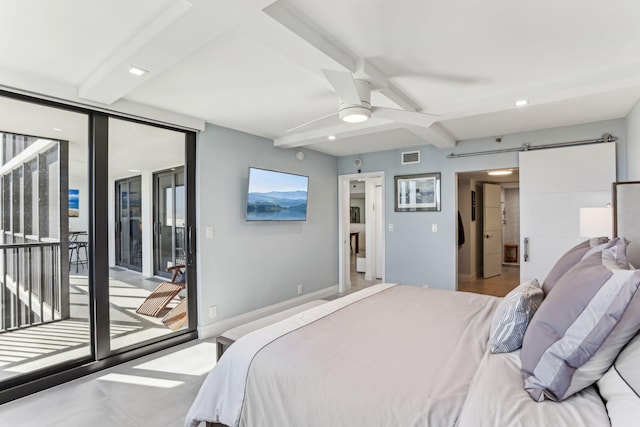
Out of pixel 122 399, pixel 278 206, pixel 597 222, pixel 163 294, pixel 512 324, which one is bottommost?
pixel 122 399

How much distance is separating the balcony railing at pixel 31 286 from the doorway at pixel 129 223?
50cm

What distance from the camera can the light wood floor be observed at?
5.58m

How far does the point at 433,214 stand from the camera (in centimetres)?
478

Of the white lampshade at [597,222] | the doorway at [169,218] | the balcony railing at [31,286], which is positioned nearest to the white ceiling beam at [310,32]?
the doorway at [169,218]

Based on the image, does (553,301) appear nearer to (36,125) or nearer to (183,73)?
(183,73)

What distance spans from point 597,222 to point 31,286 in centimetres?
491

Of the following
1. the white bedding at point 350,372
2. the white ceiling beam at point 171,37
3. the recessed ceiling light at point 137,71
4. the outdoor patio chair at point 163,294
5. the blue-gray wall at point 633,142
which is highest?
the white ceiling beam at point 171,37

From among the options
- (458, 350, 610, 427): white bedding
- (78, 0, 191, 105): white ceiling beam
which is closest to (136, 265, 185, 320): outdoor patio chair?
(78, 0, 191, 105): white ceiling beam

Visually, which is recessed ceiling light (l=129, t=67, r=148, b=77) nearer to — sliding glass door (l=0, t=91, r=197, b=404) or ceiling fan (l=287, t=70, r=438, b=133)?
sliding glass door (l=0, t=91, r=197, b=404)

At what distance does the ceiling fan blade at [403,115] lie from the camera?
2.33 m

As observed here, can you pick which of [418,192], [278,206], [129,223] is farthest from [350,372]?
[418,192]

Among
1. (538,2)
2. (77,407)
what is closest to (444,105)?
(538,2)

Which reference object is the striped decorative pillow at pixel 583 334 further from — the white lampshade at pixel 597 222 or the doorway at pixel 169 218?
the doorway at pixel 169 218

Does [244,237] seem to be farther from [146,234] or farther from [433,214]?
[433,214]
